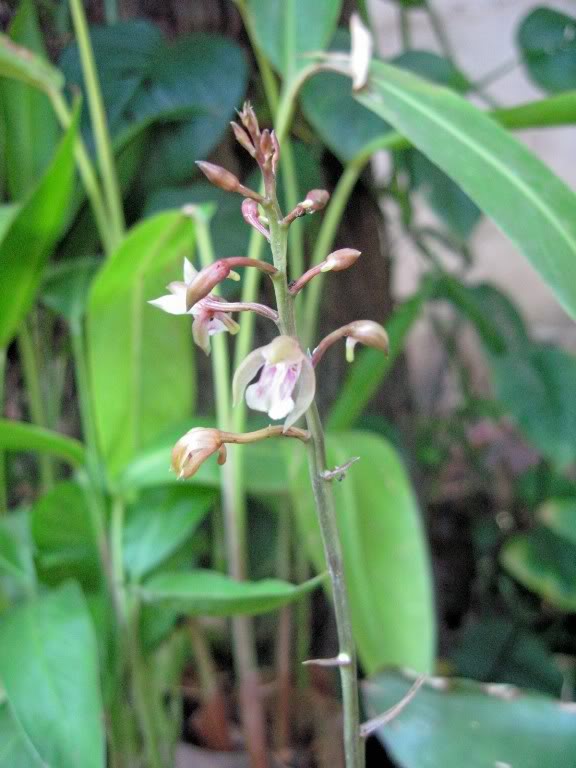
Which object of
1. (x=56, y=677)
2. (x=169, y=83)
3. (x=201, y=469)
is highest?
(x=169, y=83)

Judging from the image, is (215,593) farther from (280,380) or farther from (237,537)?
(280,380)

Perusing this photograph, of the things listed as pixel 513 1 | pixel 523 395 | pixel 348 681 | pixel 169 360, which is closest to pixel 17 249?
pixel 169 360

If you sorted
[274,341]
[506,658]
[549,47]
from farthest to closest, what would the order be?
[506,658] → [549,47] → [274,341]

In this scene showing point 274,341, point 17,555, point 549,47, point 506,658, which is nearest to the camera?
point 274,341

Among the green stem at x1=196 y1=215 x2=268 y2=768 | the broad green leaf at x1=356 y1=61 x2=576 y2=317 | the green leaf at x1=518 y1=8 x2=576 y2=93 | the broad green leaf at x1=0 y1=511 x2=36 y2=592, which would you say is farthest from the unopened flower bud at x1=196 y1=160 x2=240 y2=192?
the green leaf at x1=518 y1=8 x2=576 y2=93

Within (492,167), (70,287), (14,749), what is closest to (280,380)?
(492,167)

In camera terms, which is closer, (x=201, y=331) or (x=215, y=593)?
(x=201, y=331)
